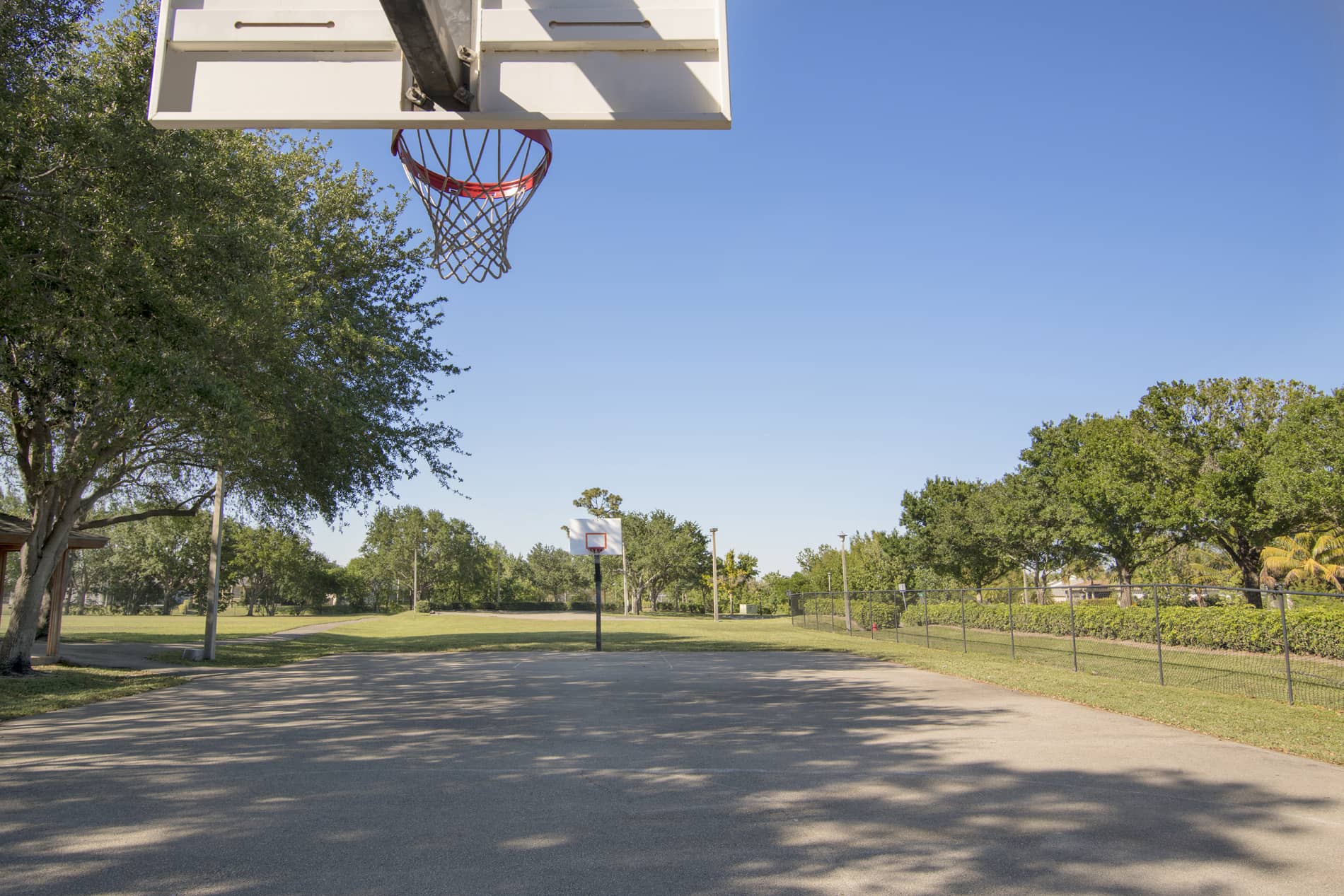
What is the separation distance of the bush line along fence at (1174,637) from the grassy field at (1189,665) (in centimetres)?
3

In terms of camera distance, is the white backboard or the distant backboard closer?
the distant backboard

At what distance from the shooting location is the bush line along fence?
1524 cm

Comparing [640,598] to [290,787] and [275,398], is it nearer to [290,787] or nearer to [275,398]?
[275,398]

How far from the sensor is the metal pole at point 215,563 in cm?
2019

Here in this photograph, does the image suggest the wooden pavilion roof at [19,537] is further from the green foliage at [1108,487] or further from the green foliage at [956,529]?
the green foliage at [956,529]

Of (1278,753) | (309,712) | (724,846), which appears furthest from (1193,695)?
(309,712)

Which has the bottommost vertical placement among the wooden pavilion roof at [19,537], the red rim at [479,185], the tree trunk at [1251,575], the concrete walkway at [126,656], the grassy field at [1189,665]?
the grassy field at [1189,665]

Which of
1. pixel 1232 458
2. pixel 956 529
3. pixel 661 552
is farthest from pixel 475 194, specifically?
pixel 661 552

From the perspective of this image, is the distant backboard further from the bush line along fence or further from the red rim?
the bush line along fence

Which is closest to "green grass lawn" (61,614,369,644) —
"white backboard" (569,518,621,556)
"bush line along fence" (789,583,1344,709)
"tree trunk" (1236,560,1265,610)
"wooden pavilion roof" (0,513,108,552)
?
"wooden pavilion roof" (0,513,108,552)

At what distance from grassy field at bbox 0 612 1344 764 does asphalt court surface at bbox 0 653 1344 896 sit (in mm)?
959

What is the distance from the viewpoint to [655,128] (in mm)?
4641

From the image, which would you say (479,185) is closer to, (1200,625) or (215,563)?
(215,563)

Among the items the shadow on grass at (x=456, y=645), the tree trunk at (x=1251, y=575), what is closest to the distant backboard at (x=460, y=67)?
the shadow on grass at (x=456, y=645)
